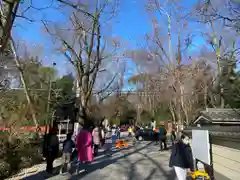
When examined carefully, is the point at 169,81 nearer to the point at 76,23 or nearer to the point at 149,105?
the point at 76,23

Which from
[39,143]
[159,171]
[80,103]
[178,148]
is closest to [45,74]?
[80,103]

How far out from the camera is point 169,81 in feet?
82.7

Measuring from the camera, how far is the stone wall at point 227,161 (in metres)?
7.35

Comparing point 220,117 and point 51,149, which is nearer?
point 51,149

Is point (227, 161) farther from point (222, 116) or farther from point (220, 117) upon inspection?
point (222, 116)

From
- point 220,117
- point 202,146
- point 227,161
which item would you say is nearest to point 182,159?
point 227,161

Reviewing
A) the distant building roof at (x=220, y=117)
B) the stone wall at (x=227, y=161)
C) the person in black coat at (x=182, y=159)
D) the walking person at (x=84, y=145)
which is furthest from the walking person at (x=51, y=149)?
the distant building roof at (x=220, y=117)

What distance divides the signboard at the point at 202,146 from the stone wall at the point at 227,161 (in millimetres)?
308

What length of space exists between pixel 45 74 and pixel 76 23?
25072 mm

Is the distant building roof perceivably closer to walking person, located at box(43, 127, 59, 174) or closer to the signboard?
the signboard

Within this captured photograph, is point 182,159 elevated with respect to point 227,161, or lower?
elevated

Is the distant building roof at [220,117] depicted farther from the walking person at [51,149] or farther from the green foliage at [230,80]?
the walking person at [51,149]

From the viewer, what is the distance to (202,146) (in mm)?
9805

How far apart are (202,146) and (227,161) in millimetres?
1735
